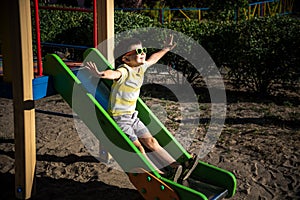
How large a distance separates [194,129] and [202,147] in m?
0.68

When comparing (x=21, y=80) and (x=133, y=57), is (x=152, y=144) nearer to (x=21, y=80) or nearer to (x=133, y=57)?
(x=133, y=57)

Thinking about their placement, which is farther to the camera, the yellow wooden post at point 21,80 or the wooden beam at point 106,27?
the wooden beam at point 106,27

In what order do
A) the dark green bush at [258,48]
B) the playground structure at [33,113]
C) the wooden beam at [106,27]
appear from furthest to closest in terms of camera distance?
the dark green bush at [258,48]
the wooden beam at [106,27]
the playground structure at [33,113]

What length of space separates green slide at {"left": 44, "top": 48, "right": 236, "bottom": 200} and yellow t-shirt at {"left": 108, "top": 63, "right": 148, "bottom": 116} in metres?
0.17

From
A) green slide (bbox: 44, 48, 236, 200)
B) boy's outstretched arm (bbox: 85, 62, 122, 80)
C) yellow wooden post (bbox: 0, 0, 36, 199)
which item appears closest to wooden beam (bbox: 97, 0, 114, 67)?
green slide (bbox: 44, 48, 236, 200)

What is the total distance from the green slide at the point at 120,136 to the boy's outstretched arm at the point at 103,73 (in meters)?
0.29

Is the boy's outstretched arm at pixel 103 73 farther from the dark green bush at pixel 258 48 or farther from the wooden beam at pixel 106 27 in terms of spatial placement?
the dark green bush at pixel 258 48

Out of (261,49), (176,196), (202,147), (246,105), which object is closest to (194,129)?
(202,147)

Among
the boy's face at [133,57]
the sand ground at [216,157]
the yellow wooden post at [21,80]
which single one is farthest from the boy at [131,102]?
the yellow wooden post at [21,80]

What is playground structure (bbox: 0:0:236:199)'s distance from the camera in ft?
12.0

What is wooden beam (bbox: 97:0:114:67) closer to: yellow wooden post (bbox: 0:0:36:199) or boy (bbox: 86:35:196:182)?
boy (bbox: 86:35:196:182)

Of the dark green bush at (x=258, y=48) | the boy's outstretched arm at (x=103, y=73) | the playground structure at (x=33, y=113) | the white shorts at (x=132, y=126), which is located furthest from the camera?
the dark green bush at (x=258, y=48)

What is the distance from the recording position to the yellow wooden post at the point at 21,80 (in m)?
3.73

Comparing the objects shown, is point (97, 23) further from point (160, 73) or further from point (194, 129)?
point (160, 73)
